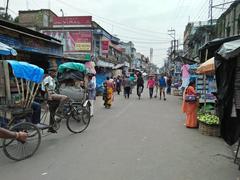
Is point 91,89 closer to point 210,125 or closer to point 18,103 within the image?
point 210,125

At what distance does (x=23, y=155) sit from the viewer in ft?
18.9

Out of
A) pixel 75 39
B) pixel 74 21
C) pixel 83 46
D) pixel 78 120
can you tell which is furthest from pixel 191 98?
pixel 74 21

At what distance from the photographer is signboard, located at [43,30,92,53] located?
2950cm

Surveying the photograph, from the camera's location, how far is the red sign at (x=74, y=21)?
1192 inches

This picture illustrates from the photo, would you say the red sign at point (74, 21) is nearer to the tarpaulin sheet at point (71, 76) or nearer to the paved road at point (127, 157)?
the tarpaulin sheet at point (71, 76)

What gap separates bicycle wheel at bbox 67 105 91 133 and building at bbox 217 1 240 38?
1553 centimetres

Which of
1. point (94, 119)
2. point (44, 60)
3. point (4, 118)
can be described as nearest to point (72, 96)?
point (94, 119)

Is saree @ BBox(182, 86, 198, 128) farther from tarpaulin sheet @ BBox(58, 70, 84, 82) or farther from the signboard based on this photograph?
the signboard

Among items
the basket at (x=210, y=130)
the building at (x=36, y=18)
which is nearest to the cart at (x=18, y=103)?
the basket at (x=210, y=130)

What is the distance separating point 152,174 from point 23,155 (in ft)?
9.09

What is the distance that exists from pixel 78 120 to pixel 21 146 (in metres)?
2.95

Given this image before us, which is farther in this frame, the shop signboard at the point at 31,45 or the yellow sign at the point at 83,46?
the yellow sign at the point at 83,46

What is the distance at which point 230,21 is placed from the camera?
22.2m

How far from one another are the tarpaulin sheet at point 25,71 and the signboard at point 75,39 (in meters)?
23.7
